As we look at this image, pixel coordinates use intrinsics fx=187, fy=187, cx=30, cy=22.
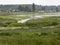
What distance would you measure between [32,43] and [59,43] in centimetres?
337

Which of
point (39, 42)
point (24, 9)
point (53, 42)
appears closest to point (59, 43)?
point (53, 42)

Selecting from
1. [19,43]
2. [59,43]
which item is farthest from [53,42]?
[19,43]

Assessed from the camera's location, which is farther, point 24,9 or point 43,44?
point 24,9

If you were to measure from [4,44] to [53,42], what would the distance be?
6.17 meters

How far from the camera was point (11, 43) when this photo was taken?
2373 centimetres

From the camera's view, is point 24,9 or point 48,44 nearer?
point 48,44

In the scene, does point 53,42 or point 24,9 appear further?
point 24,9

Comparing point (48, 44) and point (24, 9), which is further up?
point (48, 44)

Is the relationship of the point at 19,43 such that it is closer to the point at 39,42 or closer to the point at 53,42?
the point at 39,42

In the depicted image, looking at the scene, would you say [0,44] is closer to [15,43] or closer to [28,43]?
[15,43]

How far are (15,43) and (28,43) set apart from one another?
5.40 feet

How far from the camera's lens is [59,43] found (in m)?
22.7

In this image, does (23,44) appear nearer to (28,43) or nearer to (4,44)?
(28,43)

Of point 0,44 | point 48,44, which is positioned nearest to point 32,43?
point 48,44
